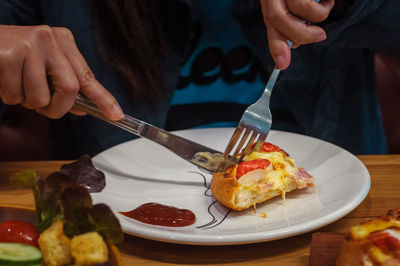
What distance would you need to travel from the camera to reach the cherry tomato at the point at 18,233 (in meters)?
0.80

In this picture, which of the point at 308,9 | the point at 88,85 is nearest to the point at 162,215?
the point at 88,85

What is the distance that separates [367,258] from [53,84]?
884mm

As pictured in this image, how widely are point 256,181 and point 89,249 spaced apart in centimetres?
67

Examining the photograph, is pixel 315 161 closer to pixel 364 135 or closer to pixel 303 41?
pixel 303 41

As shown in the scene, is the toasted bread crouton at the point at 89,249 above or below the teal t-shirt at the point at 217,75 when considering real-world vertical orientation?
above

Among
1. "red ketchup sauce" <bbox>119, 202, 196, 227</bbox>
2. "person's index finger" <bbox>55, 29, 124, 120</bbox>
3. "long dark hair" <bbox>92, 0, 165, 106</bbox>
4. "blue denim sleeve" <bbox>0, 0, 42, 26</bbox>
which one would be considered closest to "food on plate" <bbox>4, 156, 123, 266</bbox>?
"red ketchup sauce" <bbox>119, 202, 196, 227</bbox>

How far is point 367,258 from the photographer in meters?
A: 0.80

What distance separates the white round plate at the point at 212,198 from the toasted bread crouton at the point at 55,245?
310 mm

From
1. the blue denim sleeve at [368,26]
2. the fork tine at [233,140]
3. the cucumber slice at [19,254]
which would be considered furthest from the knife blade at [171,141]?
the blue denim sleeve at [368,26]

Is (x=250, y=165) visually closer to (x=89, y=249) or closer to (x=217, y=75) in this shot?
(x=89, y=249)

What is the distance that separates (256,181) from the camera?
4.25ft

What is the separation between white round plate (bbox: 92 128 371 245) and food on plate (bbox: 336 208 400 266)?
0.21 meters

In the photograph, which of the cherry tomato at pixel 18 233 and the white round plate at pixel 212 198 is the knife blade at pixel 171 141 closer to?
the white round plate at pixel 212 198

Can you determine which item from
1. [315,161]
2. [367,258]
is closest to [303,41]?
[315,161]
